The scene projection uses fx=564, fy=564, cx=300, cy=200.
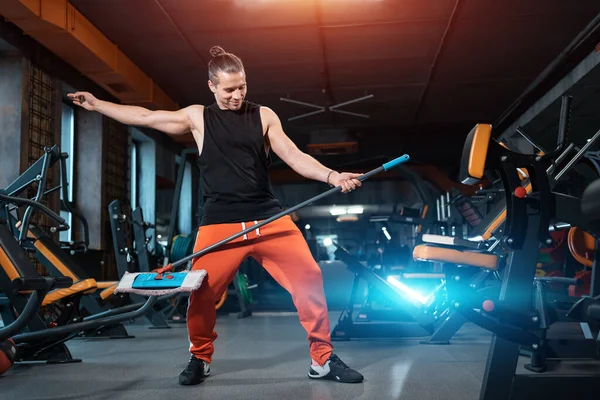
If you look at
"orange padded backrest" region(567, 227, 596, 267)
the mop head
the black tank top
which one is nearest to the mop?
the mop head

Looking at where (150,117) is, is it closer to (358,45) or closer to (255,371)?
(255,371)

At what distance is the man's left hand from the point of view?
2234 mm

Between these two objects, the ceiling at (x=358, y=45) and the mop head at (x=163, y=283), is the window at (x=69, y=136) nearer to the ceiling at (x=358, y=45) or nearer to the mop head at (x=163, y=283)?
the ceiling at (x=358, y=45)

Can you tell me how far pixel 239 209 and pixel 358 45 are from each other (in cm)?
439

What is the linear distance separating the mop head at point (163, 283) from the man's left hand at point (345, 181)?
0.65 m

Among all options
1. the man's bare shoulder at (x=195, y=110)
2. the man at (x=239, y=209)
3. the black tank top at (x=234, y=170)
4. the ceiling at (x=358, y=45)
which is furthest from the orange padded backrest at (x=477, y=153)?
the ceiling at (x=358, y=45)

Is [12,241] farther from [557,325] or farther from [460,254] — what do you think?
[557,325]

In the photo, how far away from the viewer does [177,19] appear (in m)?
5.61

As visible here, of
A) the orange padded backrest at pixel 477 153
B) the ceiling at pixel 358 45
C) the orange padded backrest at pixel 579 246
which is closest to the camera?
the orange padded backrest at pixel 477 153

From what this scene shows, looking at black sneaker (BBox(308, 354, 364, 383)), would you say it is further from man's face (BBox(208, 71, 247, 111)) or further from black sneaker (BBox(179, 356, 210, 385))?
man's face (BBox(208, 71, 247, 111))

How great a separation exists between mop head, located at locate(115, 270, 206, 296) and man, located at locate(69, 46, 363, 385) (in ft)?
0.39

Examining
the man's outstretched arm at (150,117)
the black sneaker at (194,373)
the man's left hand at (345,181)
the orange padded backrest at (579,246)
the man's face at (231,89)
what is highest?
the man's face at (231,89)

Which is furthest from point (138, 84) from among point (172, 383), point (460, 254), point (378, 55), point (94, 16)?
point (460, 254)

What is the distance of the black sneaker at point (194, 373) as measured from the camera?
94.3 inches
